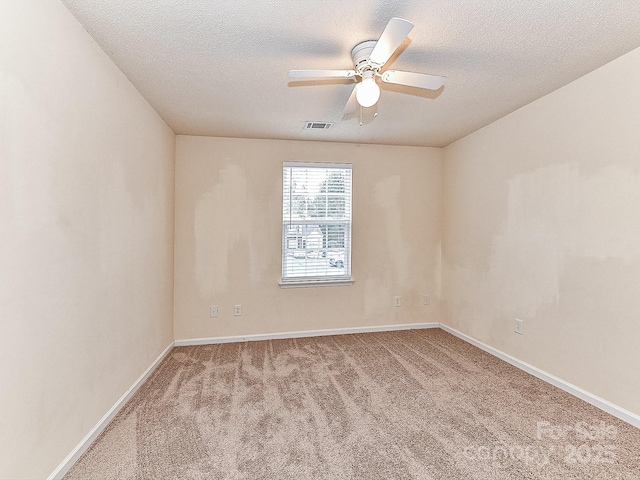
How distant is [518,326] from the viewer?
3.14 m

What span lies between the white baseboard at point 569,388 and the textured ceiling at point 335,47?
2221 mm

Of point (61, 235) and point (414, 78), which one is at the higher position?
point (414, 78)

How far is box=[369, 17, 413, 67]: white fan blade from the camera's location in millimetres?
1481

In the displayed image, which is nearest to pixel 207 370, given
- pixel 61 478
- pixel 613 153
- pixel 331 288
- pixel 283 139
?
pixel 61 478

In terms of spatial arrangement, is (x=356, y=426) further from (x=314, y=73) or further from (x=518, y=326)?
(x=314, y=73)

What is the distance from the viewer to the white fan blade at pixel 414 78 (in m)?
1.96

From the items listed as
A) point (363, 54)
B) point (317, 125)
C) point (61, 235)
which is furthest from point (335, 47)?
point (61, 235)

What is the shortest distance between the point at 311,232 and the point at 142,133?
6.98ft

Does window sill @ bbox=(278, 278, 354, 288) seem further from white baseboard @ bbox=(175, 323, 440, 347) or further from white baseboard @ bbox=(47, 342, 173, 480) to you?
white baseboard @ bbox=(47, 342, 173, 480)

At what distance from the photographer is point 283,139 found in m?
4.03

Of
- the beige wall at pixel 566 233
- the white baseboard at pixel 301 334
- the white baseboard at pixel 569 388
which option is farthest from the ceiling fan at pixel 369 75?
the white baseboard at pixel 301 334

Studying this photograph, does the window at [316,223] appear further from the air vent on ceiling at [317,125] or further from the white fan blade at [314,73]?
the white fan blade at [314,73]

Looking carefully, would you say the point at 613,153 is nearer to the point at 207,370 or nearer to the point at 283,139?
the point at 283,139

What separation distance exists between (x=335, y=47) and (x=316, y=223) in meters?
2.34
